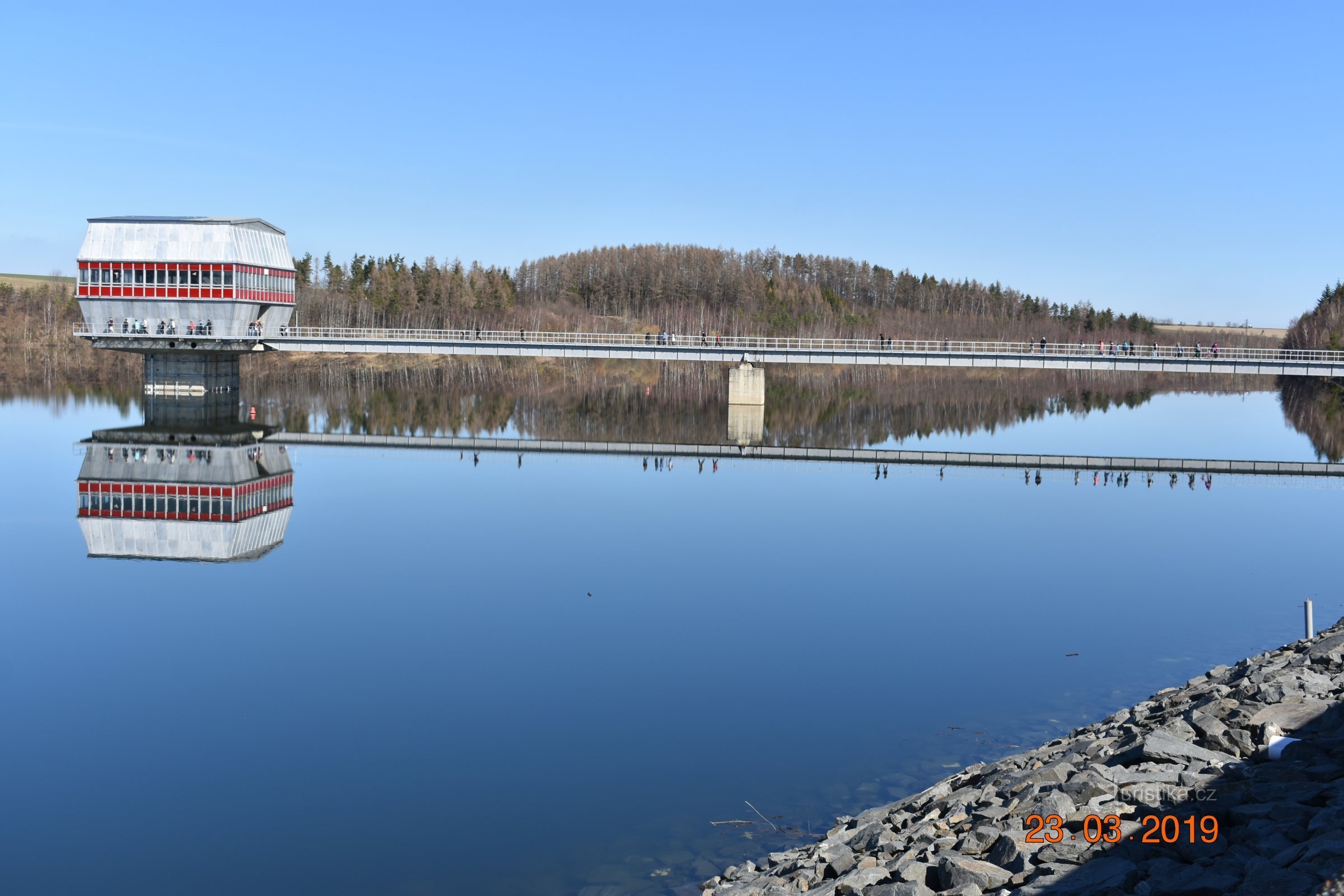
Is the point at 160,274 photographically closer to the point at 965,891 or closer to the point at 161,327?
the point at 161,327

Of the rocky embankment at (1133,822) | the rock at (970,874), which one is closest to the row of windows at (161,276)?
the rocky embankment at (1133,822)

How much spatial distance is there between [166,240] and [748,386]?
128 feet

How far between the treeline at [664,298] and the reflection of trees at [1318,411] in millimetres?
46025

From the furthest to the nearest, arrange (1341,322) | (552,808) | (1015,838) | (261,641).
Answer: (1341,322)
(261,641)
(552,808)
(1015,838)

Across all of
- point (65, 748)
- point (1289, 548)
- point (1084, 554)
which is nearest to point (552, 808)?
point (65, 748)

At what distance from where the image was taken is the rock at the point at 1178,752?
41.4 feet

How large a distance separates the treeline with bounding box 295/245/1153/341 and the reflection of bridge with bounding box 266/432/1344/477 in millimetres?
73174

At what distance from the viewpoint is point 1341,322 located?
123m

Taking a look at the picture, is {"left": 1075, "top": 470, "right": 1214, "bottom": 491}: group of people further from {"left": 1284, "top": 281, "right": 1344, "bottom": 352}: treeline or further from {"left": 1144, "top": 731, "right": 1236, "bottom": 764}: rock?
{"left": 1284, "top": 281, "right": 1344, "bottom": 352}: treeline

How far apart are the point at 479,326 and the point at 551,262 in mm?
66707

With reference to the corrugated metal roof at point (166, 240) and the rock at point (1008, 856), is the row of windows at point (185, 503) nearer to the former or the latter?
the rock at point (1008, 856)

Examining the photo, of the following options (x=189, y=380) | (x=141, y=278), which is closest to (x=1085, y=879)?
(x=141, y=278)

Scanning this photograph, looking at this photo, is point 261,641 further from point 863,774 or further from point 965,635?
point 965,635

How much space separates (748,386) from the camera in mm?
79812
